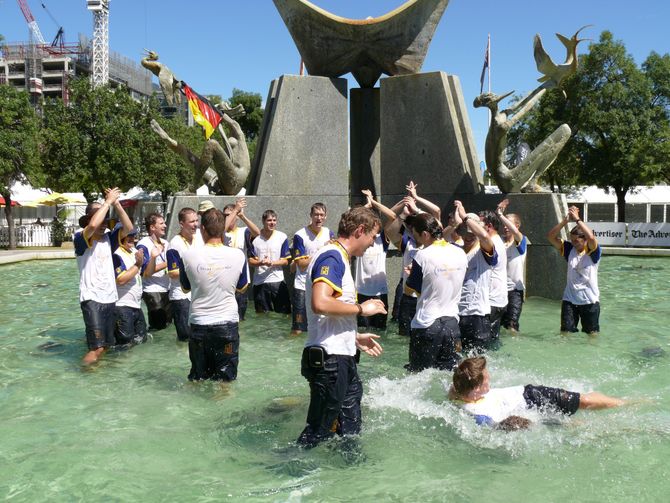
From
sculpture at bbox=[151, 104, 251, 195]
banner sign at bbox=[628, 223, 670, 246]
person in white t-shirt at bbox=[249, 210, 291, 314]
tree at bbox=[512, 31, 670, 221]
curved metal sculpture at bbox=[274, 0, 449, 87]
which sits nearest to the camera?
person in white t-shirt at bbox=[249, 210, 291, 314]

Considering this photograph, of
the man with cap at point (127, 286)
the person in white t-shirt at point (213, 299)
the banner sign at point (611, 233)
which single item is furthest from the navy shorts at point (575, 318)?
the banner sign at point (611, 233)

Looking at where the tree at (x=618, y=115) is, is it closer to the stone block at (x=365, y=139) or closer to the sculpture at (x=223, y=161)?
the stone block at (x=365, y=139)

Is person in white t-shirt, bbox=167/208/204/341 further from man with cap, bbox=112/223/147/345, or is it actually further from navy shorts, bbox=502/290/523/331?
navy shorts, bbox=502/290/523/331

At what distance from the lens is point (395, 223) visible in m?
7.95

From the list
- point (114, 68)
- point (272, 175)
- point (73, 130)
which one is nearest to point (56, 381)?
point (272, 175)

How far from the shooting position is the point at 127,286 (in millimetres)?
7863

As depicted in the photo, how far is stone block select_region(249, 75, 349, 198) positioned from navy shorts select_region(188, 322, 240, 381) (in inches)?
227

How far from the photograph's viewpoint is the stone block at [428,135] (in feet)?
37.8

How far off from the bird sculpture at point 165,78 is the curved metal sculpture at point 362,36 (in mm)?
2778

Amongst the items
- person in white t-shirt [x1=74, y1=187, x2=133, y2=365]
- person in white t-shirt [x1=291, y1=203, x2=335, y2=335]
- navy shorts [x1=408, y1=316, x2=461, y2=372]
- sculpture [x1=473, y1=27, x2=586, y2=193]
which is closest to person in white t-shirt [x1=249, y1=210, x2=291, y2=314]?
person in white t-shirt [x1=291, y1=203, x2=335, y2=335]

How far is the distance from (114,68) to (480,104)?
375 ft

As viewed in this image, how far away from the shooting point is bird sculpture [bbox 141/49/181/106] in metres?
10.6

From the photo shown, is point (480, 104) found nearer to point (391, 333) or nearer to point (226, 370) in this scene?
point (391, 333)

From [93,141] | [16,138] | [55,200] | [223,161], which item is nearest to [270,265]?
[223,161]
